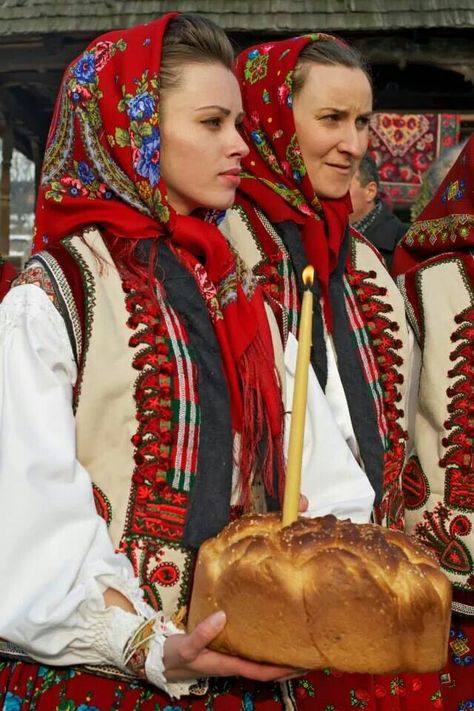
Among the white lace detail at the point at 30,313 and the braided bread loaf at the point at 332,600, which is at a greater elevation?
the white lace detail at the point at 30,313

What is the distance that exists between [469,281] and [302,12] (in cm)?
541

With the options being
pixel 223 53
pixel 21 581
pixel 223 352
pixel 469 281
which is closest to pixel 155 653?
pixel 21 581

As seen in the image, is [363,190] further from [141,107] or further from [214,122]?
[141,107]

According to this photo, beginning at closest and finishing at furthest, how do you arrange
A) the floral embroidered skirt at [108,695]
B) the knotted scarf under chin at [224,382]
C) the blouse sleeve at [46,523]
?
the blouse sleeve at [46,523]
the floral embroidered skirt at [108,695]
the knotted scarf under chin at [224,382]

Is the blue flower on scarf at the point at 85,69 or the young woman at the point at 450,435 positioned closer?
the blue flower on scarf at the point at 85,69

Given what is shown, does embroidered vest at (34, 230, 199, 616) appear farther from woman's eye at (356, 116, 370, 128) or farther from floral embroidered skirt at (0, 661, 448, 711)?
woman's eye at (356, 116, 370, 128)

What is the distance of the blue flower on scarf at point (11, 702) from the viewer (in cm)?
192

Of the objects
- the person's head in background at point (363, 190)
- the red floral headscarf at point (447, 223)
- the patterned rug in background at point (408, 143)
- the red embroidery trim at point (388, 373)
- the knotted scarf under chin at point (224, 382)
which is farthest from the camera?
the patterned rug in background at point (408, 143)

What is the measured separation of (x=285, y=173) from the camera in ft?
9.73

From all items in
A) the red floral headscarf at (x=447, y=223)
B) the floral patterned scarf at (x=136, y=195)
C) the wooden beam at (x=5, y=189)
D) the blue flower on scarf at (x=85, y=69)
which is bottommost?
the floral patterned scarf at (x=136, y=195)

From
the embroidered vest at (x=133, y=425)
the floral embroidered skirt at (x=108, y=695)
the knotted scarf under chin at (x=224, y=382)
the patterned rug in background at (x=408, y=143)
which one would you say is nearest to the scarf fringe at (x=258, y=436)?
the knotted scarf under chin at (x=224, y=382)

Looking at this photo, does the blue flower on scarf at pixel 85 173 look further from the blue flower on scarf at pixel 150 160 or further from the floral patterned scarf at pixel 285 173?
the floral patterned scarf at pixel 285 173

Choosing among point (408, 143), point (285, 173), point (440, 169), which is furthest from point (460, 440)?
point (408, 143)

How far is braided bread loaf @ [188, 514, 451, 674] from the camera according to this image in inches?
61.0
